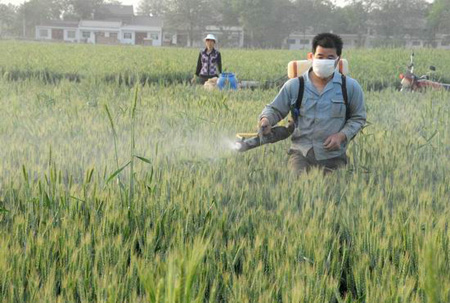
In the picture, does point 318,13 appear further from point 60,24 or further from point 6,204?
point 6,204

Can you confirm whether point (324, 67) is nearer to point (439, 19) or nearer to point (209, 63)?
point (209, 63)

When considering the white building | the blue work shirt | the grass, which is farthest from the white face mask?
the white building

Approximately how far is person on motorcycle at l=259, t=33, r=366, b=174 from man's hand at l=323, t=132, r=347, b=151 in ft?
0.17

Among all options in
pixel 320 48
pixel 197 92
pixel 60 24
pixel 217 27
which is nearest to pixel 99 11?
pixel 60 24

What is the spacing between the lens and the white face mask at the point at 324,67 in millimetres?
3296

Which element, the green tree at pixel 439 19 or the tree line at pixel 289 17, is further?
the green tree at pixel 439 19

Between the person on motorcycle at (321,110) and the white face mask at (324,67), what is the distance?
14mm

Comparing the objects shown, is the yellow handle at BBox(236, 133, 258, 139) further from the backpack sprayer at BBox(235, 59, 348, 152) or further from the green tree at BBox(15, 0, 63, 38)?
the green tree at BBox(15, 0, 63, 38)

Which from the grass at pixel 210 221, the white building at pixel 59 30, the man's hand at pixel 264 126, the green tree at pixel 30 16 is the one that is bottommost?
the grass at pixel 210 221

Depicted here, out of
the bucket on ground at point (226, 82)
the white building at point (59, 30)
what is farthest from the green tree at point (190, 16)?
the bucket on ground at point (226, 82)

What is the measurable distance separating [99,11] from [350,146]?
70110mm

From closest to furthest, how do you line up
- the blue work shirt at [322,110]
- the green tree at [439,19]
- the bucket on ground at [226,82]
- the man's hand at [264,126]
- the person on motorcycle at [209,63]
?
the man's hand at [264,126]
the blue work shirt at [322,110]
the bucket on ground at [226,82]
the person on motorcycle at [209,63]
the green tree at [439,19]

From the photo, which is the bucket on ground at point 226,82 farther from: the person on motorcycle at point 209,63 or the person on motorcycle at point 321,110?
the person on motorcycle at point 321,110

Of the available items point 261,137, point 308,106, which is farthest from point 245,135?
point 308,106
